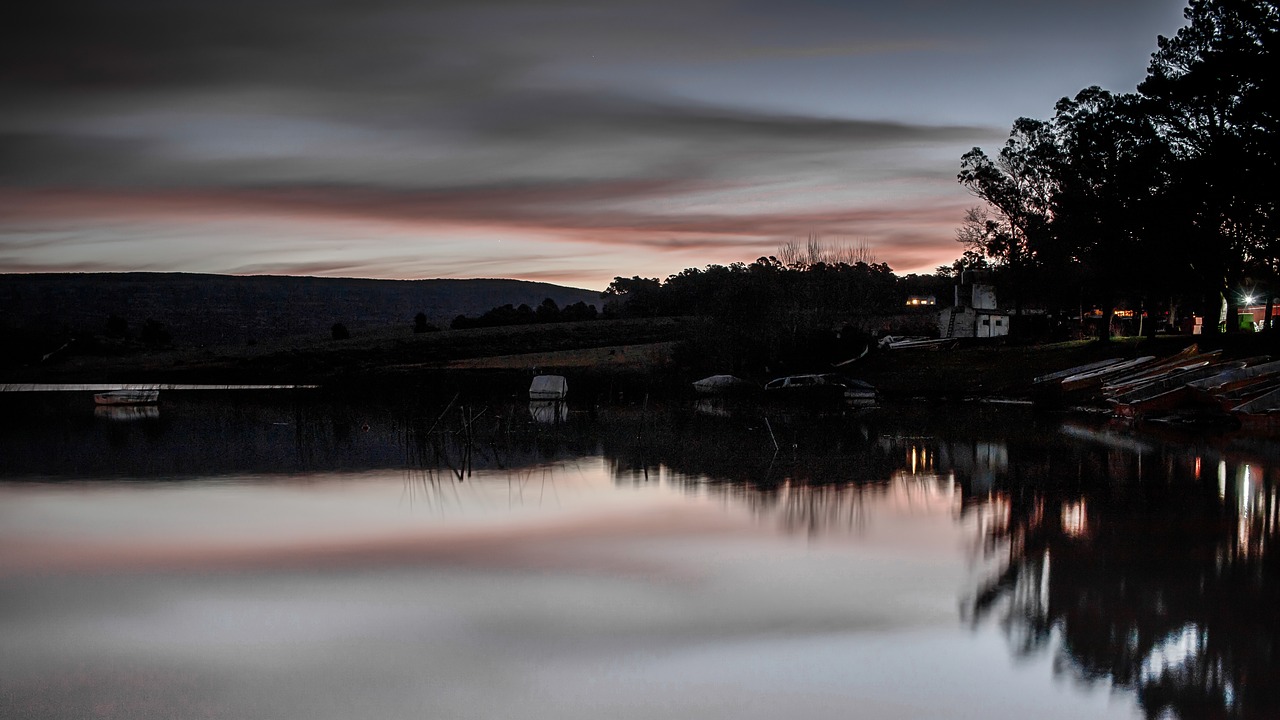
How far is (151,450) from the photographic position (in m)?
31.1

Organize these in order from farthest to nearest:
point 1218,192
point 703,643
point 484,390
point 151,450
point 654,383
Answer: point 654,383
point 484,390
point 1218,192
point 151,450
point 703,643

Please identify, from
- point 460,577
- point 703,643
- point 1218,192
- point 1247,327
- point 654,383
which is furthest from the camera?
point 1247,327

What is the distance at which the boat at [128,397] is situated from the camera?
52.4m

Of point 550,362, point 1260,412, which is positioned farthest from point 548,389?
point 1260,412

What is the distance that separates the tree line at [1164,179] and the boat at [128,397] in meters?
44.9

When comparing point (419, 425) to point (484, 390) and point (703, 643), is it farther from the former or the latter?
point (703, 643)

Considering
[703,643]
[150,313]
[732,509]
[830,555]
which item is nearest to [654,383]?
[732,509]

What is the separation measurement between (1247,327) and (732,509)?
61926mm

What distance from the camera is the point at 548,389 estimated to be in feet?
185

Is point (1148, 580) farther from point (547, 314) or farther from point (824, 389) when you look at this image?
point (547, 314)

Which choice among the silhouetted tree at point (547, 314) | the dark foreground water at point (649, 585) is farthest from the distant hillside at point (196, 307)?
the dark foreground water at point (649, 585)

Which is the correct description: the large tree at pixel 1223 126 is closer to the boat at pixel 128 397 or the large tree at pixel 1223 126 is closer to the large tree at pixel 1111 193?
the large tree at pixel 1111 193

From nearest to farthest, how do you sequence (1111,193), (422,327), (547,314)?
(1111,193) → (422,327) → (547,314)

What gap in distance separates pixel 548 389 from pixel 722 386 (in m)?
9.82
